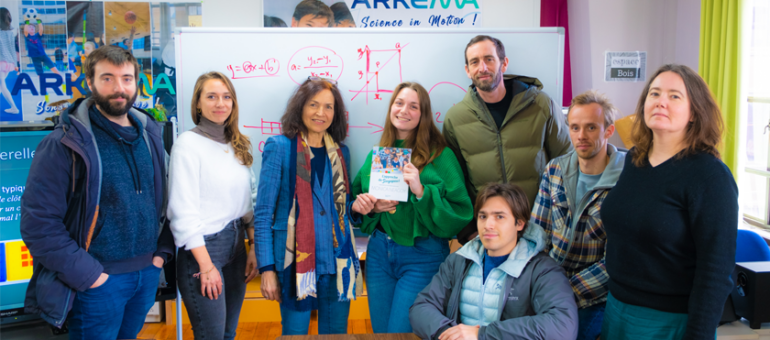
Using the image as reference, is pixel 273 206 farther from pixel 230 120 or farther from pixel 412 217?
pixel 412 217

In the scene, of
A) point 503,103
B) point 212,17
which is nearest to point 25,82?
point 212,17

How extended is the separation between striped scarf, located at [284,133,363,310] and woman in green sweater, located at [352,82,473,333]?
0.11 m

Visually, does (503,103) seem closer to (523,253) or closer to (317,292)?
(523,253)

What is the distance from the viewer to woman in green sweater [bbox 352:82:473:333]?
6.46ft

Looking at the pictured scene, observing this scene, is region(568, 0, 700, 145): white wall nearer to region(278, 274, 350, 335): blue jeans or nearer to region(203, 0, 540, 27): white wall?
region(203, 0, 540, 27): white wall

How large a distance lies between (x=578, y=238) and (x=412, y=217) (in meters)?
0.72

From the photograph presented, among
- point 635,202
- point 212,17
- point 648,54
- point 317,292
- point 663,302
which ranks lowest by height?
point 317,292

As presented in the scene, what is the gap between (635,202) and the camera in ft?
4.57

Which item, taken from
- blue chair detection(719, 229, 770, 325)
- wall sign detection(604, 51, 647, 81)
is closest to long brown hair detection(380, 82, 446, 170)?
blue chair detection(719, 229, 770, 325)

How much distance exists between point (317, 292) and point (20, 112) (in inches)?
152

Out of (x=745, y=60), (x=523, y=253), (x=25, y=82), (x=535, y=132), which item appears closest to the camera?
(x=523, y=253)

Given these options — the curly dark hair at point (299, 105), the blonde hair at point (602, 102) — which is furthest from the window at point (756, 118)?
the curly dark hair at point (299, 105)

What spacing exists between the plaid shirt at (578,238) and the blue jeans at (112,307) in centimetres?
176

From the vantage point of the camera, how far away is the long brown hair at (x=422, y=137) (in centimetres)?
207
